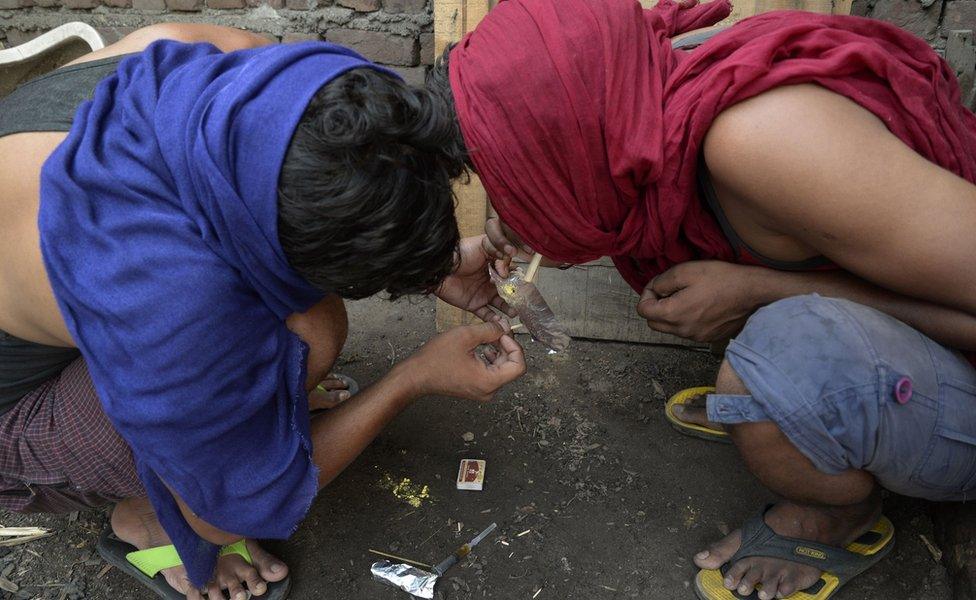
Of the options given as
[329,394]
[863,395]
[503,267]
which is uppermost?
[863,395]

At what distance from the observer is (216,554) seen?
1550 mm

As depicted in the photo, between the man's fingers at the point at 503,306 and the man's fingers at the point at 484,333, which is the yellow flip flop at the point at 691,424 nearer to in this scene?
the man's fingers at the point at 503,306

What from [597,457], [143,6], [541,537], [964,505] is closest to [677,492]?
[597,457]

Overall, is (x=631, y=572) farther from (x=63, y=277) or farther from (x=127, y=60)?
(x=127, y=60)

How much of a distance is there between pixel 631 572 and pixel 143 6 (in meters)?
2.66

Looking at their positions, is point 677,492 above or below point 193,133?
below

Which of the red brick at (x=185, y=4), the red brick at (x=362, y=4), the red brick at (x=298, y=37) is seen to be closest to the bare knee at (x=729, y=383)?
the red brick at (x=362, y=4)

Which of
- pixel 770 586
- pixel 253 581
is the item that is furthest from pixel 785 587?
pixel 253 581

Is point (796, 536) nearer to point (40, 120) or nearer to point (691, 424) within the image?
point (691, 424)

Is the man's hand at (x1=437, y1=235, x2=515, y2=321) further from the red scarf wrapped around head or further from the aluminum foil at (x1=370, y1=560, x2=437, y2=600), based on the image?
the aluminum foil at (x1=370, y1=560, x2=437, y2=600)

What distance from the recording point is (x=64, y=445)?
57.1 inches

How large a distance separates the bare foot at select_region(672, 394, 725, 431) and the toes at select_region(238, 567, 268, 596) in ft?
4.06

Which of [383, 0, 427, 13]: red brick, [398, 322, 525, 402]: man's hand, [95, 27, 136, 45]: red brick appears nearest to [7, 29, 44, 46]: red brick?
[95, 27, 136, 45]: red brick

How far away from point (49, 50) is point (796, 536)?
2.52m
